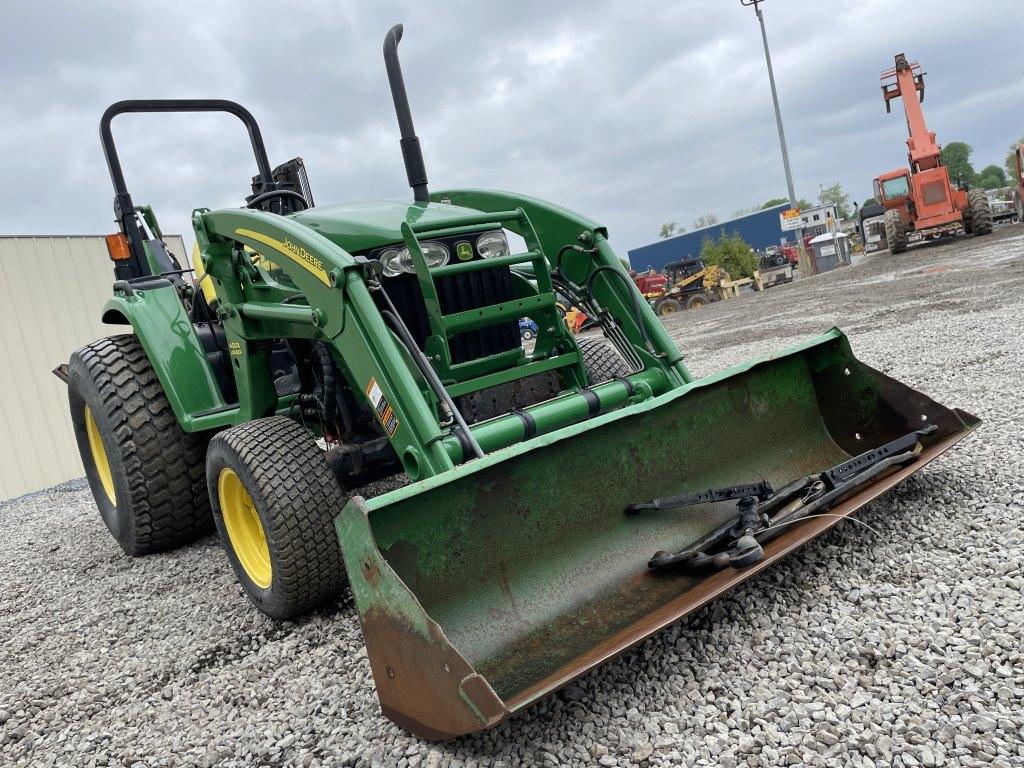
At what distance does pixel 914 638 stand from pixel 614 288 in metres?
2.02

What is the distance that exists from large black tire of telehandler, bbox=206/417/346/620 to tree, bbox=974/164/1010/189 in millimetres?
97649

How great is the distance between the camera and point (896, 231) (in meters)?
20.1

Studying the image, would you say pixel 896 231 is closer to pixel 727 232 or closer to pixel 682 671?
pixel 682 671

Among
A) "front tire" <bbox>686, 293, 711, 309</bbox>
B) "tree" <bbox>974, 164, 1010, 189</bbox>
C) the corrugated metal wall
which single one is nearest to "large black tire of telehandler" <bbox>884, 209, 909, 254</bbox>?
"front tire" <bbox>686, 293, 711, 309</bbox>

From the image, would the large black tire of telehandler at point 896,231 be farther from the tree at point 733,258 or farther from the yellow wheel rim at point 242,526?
the yellow wheel rim at point 242,526

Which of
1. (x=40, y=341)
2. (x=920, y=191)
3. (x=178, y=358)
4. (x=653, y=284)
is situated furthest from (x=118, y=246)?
(x=653, y=284)

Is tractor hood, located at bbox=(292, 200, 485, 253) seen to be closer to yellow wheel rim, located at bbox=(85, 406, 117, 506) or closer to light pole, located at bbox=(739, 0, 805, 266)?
yellow wheel rim, located at bbox=(85, 406, 117, 506)

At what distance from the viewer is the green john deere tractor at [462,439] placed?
7.35 feet

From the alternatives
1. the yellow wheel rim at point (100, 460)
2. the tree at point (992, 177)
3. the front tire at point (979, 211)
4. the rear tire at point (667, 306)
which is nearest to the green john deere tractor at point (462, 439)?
the yellow wheel rim at point (100, 460)

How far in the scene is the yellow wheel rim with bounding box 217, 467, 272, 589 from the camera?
323 cm

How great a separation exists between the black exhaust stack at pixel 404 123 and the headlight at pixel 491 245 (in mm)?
714


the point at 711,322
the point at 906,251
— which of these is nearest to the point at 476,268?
the point at 711,322

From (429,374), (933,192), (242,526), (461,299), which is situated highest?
(933,192)

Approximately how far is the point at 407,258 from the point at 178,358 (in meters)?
1.40
